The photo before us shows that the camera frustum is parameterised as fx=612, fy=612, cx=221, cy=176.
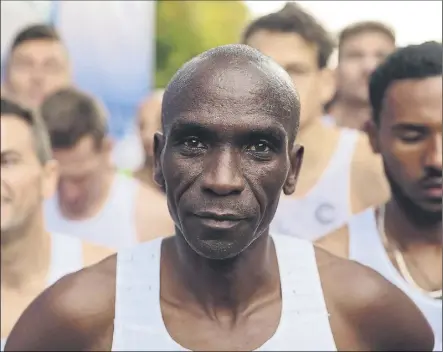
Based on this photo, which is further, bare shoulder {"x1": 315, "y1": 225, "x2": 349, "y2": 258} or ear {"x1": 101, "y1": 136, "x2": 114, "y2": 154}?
ear {"x1": 101, "y1": 136, "x2": 114, "y2": 154}

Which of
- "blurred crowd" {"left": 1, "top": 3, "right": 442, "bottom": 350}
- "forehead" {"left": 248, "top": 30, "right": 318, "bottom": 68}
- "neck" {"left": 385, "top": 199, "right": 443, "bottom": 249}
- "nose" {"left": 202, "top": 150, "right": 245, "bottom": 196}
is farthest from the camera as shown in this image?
"forehead" {"left": 248, "top": 30, "right": 318, "bottom": 68}

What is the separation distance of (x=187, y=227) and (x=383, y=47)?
1199mm

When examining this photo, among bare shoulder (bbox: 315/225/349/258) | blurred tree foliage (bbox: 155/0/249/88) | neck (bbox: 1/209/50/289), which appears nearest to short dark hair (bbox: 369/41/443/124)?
bare shoulder (bbox: 315/225/349/258)

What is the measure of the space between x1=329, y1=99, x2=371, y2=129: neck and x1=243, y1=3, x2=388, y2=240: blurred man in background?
0.26ft

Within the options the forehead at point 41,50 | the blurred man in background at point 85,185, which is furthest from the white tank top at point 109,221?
the forehead at point 41,50

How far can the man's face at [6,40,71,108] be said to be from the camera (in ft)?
7.11

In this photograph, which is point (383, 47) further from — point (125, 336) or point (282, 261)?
point (125, 336)

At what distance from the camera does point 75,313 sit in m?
1.42

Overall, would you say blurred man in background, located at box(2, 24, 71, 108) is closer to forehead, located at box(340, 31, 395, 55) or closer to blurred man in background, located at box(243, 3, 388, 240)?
blurred man in background, located at box(243, 3, 388, 240)

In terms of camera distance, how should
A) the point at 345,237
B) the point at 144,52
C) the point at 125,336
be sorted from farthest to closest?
the point at 144,52, the point at 345,237, the point at 125,336

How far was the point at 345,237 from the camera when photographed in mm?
1981

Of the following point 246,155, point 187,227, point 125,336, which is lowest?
point 125,336

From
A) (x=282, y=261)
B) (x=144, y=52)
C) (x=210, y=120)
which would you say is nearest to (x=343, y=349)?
(x=282, y=261)

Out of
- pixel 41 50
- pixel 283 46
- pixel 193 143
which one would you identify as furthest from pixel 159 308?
pixel 41 50
